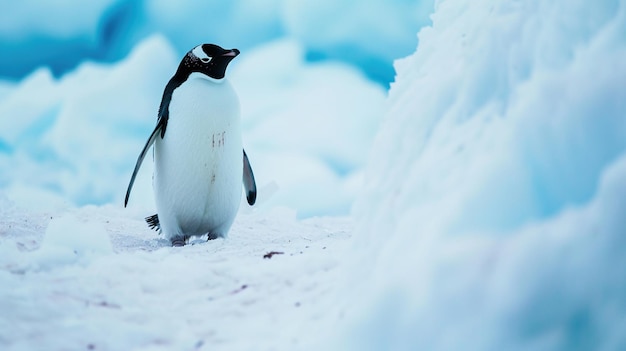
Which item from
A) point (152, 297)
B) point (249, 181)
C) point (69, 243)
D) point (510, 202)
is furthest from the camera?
point (249, 181)

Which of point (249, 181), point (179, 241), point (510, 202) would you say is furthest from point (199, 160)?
point (510, 202)

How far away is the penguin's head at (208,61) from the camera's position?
3.42m

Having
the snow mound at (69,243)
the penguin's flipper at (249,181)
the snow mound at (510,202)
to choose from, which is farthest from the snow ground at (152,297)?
the penguin's flipper at (249,181)

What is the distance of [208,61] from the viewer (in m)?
3.41

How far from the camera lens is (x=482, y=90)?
50.2 inches

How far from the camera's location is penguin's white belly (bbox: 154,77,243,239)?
3.27 m

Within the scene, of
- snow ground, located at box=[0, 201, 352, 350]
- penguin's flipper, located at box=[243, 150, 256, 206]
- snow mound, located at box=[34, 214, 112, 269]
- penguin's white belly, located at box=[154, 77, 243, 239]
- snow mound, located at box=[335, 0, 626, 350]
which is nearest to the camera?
snow mound, located at box=[335, 0, 626, 350]

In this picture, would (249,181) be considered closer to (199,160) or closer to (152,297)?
(199,160)

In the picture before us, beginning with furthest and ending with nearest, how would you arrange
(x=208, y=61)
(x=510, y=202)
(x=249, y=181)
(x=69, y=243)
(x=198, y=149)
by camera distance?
(x=249, y=181) < (x=208, y=61) < (x=198, y=149) < (x=69, y=243) < (x=510, y=202)

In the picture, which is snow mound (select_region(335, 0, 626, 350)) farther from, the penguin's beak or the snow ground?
the penguin's beak

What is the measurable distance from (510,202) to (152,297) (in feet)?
3.57

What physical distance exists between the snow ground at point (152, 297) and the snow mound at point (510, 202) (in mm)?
280

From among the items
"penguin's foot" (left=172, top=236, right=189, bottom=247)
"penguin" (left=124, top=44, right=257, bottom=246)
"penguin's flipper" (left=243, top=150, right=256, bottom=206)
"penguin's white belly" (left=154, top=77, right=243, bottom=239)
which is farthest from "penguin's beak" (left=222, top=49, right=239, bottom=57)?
"penguin's foot" (left=172, top=236, right=189, bottom=247)

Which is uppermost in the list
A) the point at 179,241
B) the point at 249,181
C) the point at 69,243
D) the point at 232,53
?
the point at 232,53
